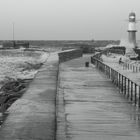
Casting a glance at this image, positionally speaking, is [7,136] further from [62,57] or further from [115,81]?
[62,57]

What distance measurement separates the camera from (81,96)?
1229 centimetres

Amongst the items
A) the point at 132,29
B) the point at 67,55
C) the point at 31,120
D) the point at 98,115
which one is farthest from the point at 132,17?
the point at 31,120

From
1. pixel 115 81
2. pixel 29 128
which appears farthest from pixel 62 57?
pixel 29 128

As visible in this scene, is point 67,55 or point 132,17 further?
point 132,17

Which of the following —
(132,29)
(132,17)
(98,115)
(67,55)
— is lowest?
(98,115)

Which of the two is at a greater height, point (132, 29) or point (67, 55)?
point (132, 29)

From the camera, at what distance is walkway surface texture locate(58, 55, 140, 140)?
7.36 metres

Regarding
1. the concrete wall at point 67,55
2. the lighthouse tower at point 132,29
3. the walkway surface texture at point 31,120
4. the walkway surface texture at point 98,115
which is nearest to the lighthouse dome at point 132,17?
the lighthouse tower at point 132,29

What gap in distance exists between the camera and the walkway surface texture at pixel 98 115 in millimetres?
7357

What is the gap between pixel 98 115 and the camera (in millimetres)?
9133

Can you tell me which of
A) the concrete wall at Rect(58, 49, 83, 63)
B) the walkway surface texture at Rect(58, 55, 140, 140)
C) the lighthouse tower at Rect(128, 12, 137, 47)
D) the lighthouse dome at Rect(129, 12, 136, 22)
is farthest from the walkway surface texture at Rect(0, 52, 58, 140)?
the lighthouse dome at Rect(129, 12, 136, 22)

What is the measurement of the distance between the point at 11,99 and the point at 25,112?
4703mm

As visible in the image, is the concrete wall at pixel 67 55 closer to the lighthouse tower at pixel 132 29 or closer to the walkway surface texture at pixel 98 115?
the walkway surface texture at pixel 98 115

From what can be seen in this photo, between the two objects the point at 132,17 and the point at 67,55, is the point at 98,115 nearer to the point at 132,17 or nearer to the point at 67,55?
the point at 67,55
